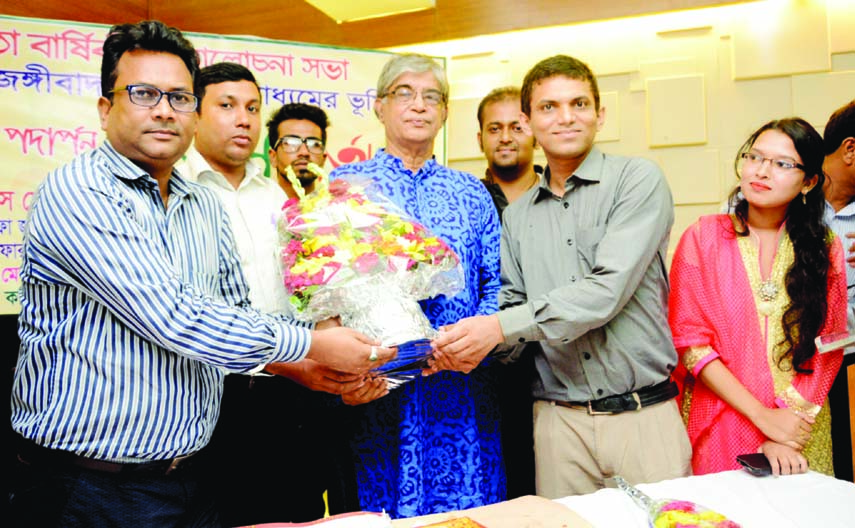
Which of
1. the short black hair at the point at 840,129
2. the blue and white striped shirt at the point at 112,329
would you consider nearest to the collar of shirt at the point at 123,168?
the blue and white striped shirt at the point at 112,329

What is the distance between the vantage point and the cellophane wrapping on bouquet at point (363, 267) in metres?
1.54

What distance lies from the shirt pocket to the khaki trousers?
437 millimetres

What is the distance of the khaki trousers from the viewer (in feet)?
6.02

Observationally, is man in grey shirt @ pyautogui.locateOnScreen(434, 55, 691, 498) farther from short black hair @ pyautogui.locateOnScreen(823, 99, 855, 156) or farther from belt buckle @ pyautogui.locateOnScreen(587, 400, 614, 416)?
short black hair @ pyautogui.locateOnScreen(823, 99, 855, 156)

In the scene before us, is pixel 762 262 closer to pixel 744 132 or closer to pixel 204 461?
pixel 204 461

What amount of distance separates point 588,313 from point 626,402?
1.01ft

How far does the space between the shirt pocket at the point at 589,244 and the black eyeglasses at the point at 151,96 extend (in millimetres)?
1139

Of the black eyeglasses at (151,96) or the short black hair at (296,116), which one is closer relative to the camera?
the black eyeglasses at (151,96)

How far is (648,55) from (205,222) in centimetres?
373

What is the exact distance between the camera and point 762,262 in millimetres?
1997

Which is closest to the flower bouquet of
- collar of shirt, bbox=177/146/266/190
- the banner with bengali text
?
collar of shirt, bbox=177/146/266/190

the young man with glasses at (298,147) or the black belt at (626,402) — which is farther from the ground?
the young man with glasses at (298,147)

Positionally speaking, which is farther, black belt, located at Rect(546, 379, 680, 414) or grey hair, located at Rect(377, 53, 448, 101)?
grey hair, located at Rect(377, 53, 448, 101)

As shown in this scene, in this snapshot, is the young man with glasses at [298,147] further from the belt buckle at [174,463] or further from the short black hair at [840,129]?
the short black hair at [840,129]
